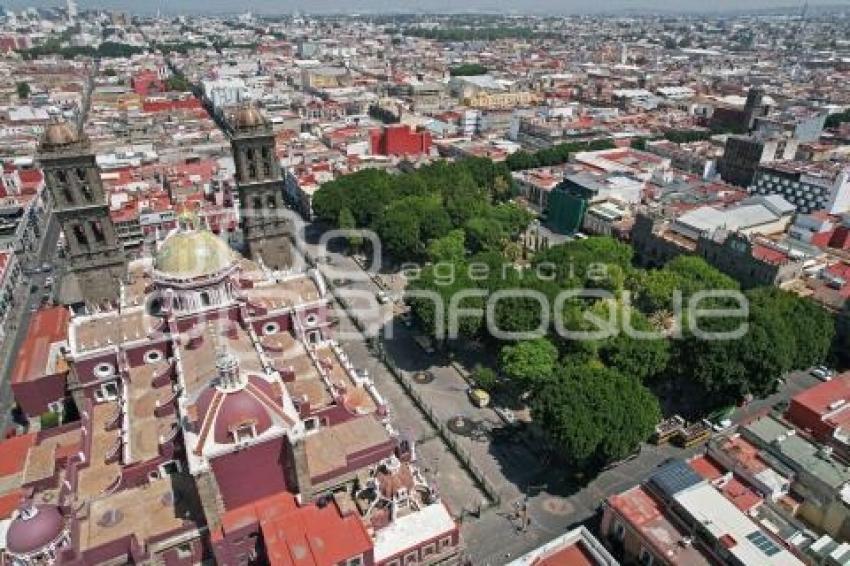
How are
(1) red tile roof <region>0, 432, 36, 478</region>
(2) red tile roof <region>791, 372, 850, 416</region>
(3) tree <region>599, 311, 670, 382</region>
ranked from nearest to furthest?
(1) red tile roof <region>0, 432, 36, 478</region> < (2) red tile roof <region>791, 372, 850, 416</region> < (3) tree <region>599, 311, 670, 382</region>

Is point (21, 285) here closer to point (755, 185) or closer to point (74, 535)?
point (74, 535)

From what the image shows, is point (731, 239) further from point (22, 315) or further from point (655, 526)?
point (22, 315)

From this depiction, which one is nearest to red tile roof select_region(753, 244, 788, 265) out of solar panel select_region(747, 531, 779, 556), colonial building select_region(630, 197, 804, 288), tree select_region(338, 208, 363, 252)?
colonial building select_region(630, 197, 804, 288)

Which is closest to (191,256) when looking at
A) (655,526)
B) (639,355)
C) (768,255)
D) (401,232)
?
(401,232)

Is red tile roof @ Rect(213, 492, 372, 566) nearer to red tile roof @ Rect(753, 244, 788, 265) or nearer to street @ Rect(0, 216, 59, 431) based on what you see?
street @ Rect(0, 216, 59, 431)

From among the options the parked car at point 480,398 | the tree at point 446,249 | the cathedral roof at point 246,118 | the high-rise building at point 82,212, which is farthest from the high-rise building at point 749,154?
the high-rise building at point 82,212

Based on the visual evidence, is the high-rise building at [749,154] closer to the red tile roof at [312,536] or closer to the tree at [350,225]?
the tree at [350,225]

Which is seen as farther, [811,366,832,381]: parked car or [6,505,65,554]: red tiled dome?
[811,366,832,381]: parked car

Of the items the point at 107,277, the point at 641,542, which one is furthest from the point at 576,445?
the point at 107,277
